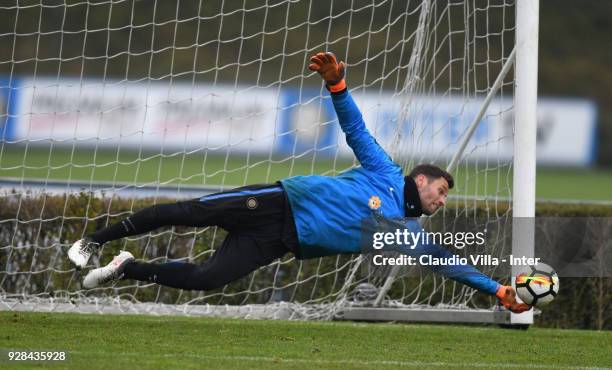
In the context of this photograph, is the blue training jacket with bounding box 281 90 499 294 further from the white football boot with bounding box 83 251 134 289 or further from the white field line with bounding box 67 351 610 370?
the white football boot with bounding box 83 251 134 289

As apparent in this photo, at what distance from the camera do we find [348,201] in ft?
23.5

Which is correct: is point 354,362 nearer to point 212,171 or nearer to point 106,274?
point 106,274

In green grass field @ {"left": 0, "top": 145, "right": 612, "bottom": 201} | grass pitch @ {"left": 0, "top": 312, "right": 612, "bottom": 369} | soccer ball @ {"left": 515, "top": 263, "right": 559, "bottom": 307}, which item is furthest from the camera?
green grass field @ {"left": 0, "top": 145, "right": 612, "bottom": 201}

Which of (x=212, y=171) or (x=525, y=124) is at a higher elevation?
(x=525, y=124)

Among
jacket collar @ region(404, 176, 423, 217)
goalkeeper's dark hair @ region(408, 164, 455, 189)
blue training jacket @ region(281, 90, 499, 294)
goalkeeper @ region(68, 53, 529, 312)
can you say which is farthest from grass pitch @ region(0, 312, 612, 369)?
goalkeeper's dark hair @ region(408, 164, 455, 189)

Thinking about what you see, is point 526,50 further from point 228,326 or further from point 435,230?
point 228,326

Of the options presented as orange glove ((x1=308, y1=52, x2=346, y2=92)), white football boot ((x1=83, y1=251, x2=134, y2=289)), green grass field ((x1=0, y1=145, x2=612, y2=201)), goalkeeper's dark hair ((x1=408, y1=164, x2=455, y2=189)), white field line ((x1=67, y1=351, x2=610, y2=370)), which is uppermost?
orange glove ((x1=308, y1=52, x2=346, y2=92))

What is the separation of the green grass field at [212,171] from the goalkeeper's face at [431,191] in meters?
2.64

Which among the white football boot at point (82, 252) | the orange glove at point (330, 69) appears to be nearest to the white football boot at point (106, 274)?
the white football boot at point (82, 252)

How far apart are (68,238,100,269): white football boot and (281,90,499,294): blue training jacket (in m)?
1.26

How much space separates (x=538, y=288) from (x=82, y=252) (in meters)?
2.84

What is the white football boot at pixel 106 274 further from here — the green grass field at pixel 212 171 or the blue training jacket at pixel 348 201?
the green grass field at pixel 212 171

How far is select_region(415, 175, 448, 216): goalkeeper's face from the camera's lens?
23.8ft

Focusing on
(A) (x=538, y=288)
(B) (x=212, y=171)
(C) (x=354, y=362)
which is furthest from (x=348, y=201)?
(B) (x=212, y=171)
